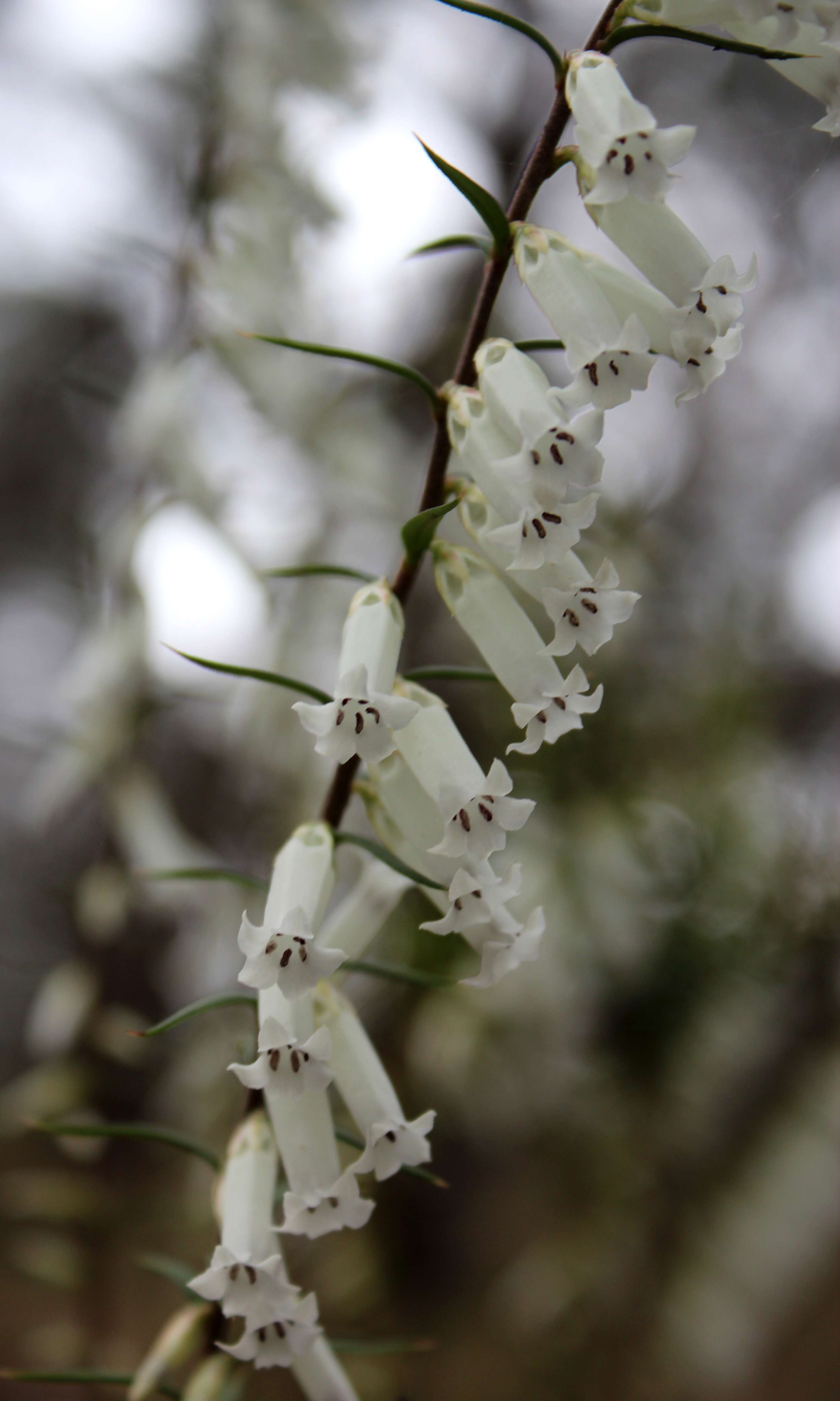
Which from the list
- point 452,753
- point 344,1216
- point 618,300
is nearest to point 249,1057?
point 344,1216

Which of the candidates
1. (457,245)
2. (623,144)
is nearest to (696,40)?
(623,144)

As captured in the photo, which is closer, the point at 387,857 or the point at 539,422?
the point at 539,422

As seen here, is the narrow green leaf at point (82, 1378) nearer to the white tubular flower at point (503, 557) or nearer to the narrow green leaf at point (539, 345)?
the white tubular flower at point (503, 557)

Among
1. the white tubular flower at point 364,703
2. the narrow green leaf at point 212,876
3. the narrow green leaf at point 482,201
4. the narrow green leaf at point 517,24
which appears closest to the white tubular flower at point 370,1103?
the narrow green leaf at point 212,876

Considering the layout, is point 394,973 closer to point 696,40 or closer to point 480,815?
point 480,815

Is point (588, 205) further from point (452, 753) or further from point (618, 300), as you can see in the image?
point (452, 753)

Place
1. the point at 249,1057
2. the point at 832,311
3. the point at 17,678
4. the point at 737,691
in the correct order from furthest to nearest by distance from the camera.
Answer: the point at 17,678 < the point at 832,311 < the point at 737,691 < the point at 249,1057

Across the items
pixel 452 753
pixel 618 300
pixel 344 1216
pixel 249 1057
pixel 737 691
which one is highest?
pixel 737 691
